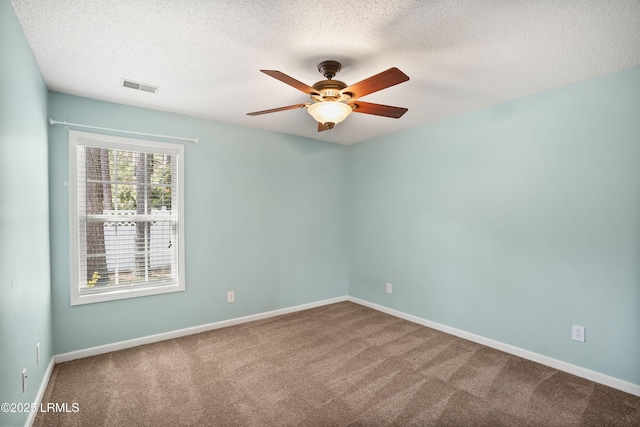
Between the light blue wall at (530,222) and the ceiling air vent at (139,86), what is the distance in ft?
9.27

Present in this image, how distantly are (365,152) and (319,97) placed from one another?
2428 mm

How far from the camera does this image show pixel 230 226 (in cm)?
370

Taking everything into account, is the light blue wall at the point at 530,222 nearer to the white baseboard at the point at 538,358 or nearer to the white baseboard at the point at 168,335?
the white baseboard at the point at 538,358

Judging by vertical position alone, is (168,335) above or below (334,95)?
below

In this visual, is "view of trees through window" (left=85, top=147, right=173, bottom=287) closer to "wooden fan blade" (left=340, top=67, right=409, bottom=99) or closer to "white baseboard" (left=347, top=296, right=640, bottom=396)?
"wooden fan blade" (left=340, top=67, right=409, bottom=99)

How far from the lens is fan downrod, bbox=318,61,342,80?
2.18m

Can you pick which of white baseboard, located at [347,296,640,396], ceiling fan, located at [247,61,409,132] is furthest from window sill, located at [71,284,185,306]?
white baseboard, located at [347,296,640,396]

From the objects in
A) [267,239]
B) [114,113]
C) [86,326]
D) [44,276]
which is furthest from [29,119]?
[267,239]

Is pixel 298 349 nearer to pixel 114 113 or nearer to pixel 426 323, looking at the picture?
pixel 426 323

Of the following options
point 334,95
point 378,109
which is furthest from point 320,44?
point 378,109

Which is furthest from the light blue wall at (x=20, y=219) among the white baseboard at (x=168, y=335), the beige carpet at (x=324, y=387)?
the beige carpet at (x=324, y=387)

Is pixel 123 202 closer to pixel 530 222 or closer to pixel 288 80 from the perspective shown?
pixel 288 80

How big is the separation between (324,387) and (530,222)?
234 cm

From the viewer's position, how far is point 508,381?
2.45 m
